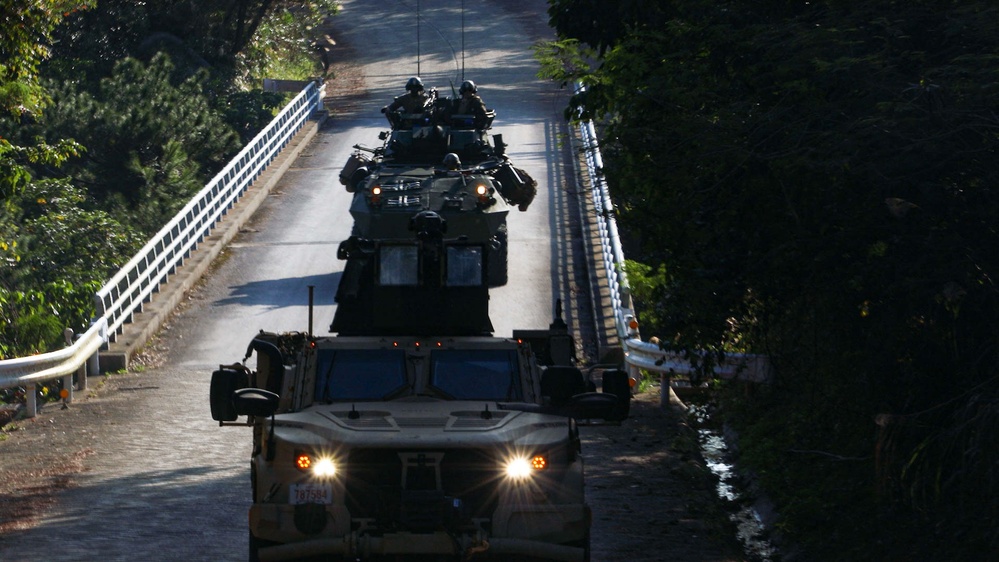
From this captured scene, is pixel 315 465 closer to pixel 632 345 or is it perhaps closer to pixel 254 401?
pixel 254 401

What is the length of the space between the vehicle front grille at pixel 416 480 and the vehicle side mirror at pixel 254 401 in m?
0.87

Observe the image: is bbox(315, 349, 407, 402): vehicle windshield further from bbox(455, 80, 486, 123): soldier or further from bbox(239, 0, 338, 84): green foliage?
bbox(239, 0, 338, 84): green foliage

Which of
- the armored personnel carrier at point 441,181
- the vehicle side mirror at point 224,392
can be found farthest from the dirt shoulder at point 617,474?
the armored personnel carrier at point 441,181

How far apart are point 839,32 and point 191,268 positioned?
14.1 metres

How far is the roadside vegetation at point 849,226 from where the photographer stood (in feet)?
30.3

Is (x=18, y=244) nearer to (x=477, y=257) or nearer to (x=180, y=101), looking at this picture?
(x=180, y=101)

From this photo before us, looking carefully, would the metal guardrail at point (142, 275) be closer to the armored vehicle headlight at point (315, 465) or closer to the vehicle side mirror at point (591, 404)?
the armored vehicle headlight at point (315, 465)

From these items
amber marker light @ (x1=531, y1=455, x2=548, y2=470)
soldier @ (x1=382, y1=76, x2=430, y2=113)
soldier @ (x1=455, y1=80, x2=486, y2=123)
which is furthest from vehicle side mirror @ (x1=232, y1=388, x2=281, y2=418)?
soldier @ (x1=382, y1=76, x2=430, y2=113)

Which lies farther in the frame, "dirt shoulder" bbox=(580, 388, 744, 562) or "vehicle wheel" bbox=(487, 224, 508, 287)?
"vehicle wheel" bbox=(487, 224, 508, 287)

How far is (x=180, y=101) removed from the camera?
1369 inches

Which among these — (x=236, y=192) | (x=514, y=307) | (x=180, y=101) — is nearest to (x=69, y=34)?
(x=180, y=101)

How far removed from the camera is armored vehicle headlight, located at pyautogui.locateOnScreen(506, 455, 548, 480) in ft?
28.1

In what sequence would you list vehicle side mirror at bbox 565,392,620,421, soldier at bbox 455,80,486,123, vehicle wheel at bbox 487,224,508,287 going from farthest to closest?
1. soldier at bbox 455,80,486,123
2. vehicle wheel at bbox 487,224,508,287
3. vehicle side mirror at bbox 565,392,620,421

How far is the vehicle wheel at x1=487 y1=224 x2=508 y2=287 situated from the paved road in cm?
18
